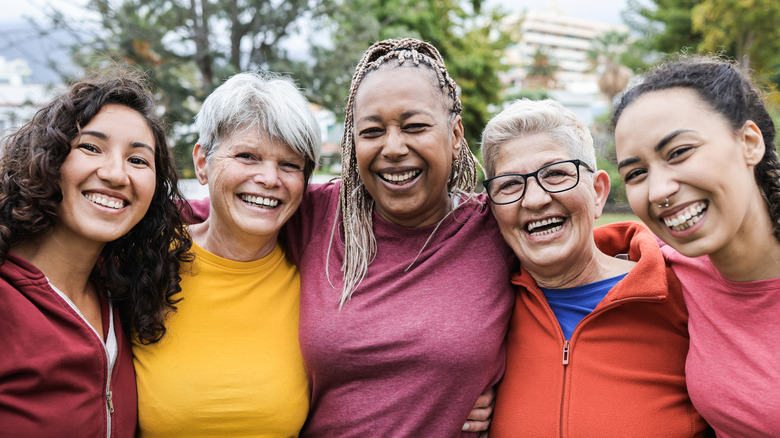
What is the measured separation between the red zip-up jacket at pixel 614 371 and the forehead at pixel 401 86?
42.2 inches

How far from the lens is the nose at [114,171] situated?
7.28ft

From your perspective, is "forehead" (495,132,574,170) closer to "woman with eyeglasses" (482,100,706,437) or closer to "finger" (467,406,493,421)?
"woman with eyeglasses" (482,100,706,437)

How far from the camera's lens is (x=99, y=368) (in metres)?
2.18

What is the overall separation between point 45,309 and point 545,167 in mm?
2100

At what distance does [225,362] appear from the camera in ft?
8.25

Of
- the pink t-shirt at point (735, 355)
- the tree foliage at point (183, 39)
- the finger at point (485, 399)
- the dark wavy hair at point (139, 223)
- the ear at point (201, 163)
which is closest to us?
the pink t-shirt at point (735, 355)

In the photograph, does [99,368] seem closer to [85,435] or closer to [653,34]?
[85,435]

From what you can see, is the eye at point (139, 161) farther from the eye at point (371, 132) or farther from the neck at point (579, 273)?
the neck at point (579, 273)

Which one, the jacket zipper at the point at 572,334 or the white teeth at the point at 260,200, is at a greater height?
the white teeth at the point at 260,200

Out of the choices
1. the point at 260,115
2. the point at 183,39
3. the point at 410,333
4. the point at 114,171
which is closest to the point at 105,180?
the point at 114,171

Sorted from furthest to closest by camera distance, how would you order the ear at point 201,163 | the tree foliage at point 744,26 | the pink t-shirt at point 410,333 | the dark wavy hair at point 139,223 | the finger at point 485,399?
the tree foliage at point 744,26 < the ear at point 201,163 < the finger at point 485,399 < the pink t-shirt at point 410,333 < the dark wavy hair at point 139,223

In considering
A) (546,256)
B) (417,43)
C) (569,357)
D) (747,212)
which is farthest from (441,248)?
(747,212)

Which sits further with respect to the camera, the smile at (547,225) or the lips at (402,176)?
the lips at (402,176)

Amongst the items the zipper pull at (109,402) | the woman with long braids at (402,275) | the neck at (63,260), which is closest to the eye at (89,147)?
the neck at (63,260)
